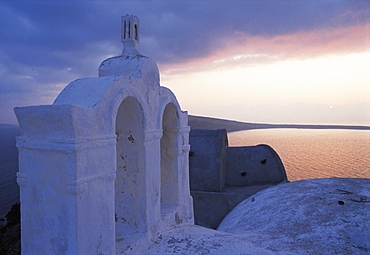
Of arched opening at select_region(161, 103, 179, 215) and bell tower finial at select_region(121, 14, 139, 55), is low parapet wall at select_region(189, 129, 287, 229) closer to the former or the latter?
arched opening at select_region(161, 103, 179, 215)

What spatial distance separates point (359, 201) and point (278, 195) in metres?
2.85

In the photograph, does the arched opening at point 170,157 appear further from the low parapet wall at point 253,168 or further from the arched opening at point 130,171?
the low parapet wall at point 253,168

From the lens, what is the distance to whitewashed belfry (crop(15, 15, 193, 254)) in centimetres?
399

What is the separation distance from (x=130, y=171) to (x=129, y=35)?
10.1 feet

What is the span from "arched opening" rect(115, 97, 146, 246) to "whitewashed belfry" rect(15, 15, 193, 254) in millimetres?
21

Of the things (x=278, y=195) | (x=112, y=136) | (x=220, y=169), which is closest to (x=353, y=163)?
(x=220, y=169)

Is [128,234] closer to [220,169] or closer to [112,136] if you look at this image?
[112,136]

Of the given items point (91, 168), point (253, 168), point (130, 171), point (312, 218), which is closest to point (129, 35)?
point (130, 171)

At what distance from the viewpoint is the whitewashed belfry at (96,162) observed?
399cm

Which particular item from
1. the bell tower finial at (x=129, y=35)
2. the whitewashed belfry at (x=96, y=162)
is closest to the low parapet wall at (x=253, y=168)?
the whitewashed belfry at (x=96, y=162)

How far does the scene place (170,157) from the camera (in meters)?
7.49

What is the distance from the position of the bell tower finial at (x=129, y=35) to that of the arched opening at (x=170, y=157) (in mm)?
1840

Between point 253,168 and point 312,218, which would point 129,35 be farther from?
point 253,168

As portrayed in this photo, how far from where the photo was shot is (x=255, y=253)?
5.72 m
